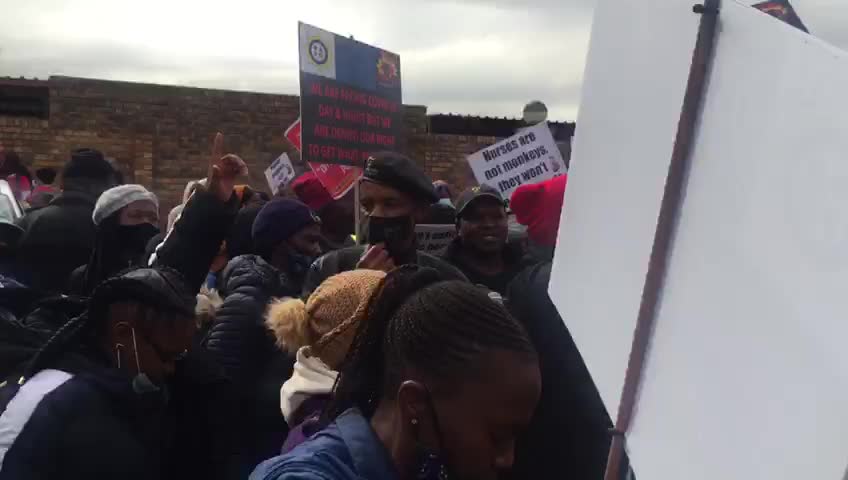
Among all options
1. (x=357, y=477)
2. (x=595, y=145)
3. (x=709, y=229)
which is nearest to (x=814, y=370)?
(x=709, y=229)

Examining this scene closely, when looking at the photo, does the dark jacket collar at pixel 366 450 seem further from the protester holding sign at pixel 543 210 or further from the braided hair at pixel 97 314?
the protester holding sign at pixel 543 210

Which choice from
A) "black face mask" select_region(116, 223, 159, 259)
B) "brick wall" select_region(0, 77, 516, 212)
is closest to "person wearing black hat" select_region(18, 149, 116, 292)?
"black face mask" select_region(116, 223, 159, 259)

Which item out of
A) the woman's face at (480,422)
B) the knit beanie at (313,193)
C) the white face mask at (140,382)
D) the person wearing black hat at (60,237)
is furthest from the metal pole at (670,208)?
the knit beanie at (313,193)

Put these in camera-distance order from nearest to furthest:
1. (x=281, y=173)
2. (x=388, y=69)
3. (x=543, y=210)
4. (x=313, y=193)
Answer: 1. (x=543, y=210)
2. (x=388, y=69)
3. (x=313, y=193)
4. (x=281, y=173)

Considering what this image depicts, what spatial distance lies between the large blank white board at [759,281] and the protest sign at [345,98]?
351 centimetres

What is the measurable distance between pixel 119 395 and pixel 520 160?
3.81m

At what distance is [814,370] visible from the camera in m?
0.58

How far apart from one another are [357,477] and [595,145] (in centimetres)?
54

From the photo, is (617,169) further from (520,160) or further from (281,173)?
(281,173)

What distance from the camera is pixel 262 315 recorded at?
2.74 metres

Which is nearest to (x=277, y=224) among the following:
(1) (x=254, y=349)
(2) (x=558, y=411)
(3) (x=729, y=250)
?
(1) (x=254, y=349)

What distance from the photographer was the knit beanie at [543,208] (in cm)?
268

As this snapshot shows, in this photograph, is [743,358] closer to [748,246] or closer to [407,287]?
[748,246]

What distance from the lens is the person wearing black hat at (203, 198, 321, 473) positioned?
2.37m
